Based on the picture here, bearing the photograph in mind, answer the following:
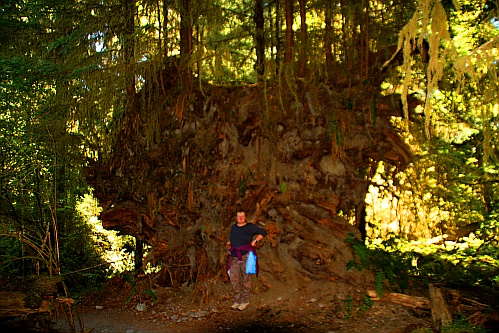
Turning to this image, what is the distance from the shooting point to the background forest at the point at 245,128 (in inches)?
337

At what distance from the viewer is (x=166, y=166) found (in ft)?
32.0

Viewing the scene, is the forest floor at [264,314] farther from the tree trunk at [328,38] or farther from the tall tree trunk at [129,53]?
the tree trunk at [328,38]

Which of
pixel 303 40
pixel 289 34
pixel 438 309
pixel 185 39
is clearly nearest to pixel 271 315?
pixel 438 309

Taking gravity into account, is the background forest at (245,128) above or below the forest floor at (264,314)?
above

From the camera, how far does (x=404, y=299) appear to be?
6.67 m

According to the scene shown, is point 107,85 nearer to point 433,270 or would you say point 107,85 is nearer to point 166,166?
point 166,166

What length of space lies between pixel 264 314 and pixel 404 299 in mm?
2524

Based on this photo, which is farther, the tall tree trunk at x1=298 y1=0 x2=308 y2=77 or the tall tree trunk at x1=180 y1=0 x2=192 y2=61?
the tall tree trunk at x1=180 y1=0 x2=192 y2=61

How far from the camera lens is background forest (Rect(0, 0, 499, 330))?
28.1ft

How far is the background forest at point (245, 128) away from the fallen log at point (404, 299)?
0.88m

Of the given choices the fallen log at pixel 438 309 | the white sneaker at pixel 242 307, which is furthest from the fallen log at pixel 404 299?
the white sneaker at pixel 242 307

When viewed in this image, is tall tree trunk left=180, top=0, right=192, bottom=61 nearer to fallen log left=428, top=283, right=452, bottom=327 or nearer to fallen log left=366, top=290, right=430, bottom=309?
fallen log left=366, top=290, right=430, bottom=309

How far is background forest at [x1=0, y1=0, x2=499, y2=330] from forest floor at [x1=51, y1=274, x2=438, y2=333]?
62cm

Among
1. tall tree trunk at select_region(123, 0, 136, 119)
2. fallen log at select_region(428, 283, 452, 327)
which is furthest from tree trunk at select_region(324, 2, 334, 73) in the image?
fallen log at select_region(428, 283, 452, 327)
